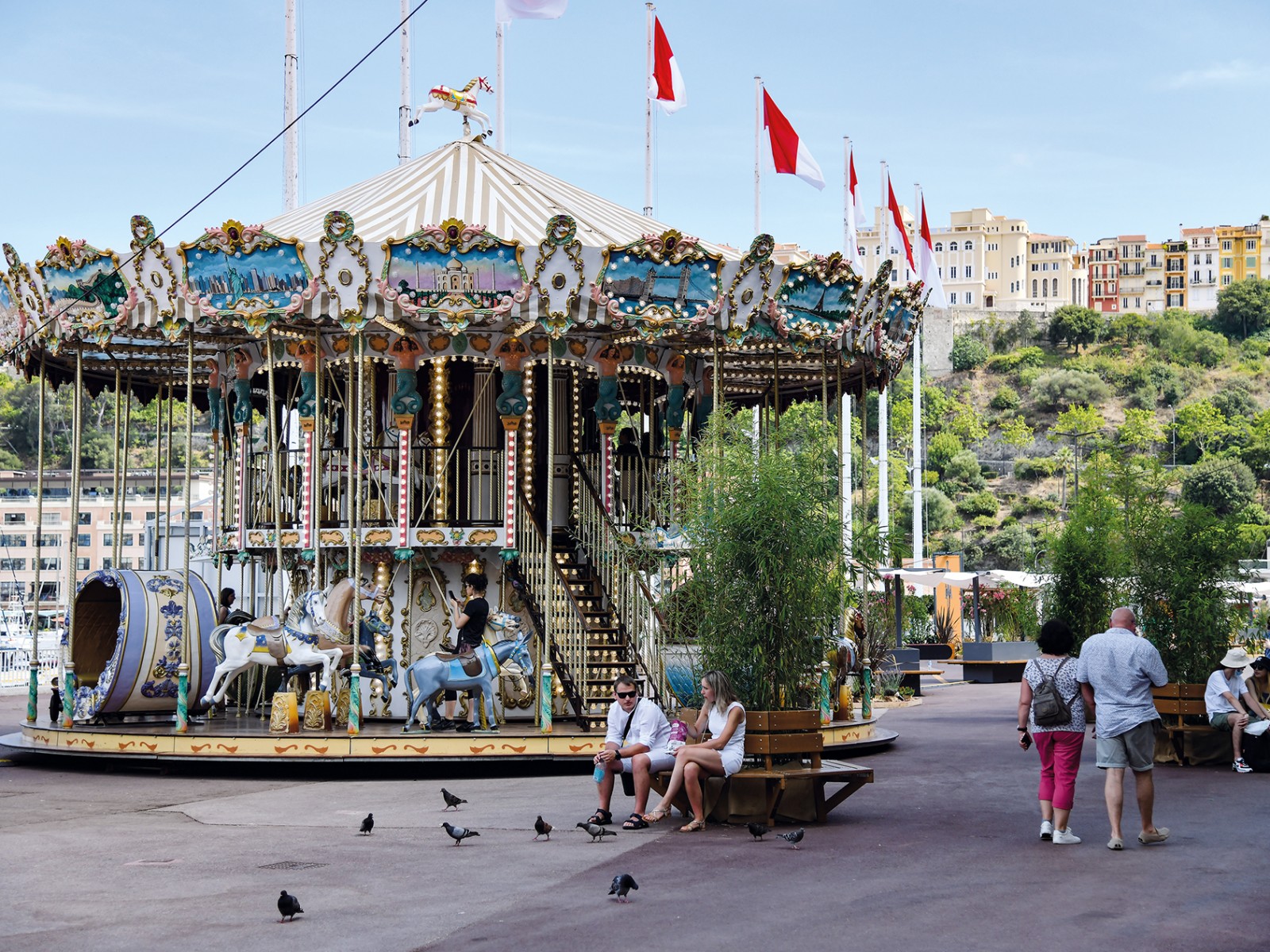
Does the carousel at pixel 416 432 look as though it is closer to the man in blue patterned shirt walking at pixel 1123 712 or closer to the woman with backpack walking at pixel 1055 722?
the woman with backpack walking at pixel 1055 722

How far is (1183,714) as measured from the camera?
17.3 m

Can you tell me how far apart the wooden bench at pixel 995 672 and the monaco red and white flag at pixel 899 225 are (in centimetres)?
1139

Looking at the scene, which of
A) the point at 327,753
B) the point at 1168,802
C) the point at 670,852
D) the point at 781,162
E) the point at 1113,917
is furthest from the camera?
the point at 781,162

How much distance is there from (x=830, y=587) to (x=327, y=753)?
652 cm

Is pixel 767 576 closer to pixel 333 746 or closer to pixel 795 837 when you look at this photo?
pixel 795 837

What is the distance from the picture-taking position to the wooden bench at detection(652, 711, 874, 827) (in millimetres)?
12617

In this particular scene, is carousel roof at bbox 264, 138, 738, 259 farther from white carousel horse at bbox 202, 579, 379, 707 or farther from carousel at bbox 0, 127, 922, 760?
white carousel horse at bbox 202, 579, 379, 707

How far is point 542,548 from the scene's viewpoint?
20266 millimetres

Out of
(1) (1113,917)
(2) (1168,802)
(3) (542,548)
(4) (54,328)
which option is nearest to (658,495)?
(3) (542,548)

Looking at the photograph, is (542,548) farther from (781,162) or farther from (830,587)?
(781,162)

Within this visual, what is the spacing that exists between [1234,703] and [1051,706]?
6.21m

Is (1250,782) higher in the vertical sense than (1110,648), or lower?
lower

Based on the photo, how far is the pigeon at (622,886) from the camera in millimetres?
9086

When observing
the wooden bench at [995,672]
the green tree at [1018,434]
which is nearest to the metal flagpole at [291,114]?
the wooden bench at [995,672]
